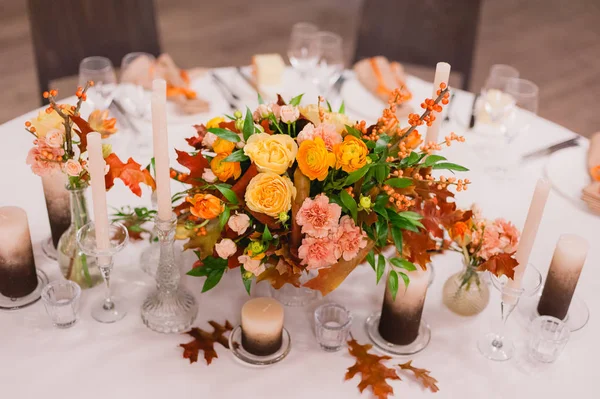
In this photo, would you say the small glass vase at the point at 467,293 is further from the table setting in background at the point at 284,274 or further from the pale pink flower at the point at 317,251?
the pale pink flower at the point at 317,251

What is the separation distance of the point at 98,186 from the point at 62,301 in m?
0.26

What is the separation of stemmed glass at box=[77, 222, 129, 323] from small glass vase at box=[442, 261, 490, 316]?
2.09 ft

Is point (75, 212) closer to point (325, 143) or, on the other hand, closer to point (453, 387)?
point (325, 143)

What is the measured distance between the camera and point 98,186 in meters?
1.17

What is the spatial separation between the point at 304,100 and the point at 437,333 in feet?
2.83

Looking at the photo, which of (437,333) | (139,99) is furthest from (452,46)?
(437,333)

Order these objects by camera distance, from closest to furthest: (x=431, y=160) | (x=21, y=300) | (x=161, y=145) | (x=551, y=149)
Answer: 1. (x=161, y=145)
2. (x=431, y=160)
3. (x=21, y=300)
4. (x=551, y=149)

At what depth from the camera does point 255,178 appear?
1156 mm

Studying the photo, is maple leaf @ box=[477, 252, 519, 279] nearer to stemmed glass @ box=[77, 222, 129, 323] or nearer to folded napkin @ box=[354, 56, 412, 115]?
stemmed glass @ box=[77, 222, 129, 323]

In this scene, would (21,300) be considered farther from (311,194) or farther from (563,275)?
(563,275)

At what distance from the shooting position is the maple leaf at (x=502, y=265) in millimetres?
1247

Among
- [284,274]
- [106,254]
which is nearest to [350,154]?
[284,274]

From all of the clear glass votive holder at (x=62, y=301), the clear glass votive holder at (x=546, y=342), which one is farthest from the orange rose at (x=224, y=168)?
the clear glass votive holder at (x=546, y=342)

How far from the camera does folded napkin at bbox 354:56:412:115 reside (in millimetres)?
2033
